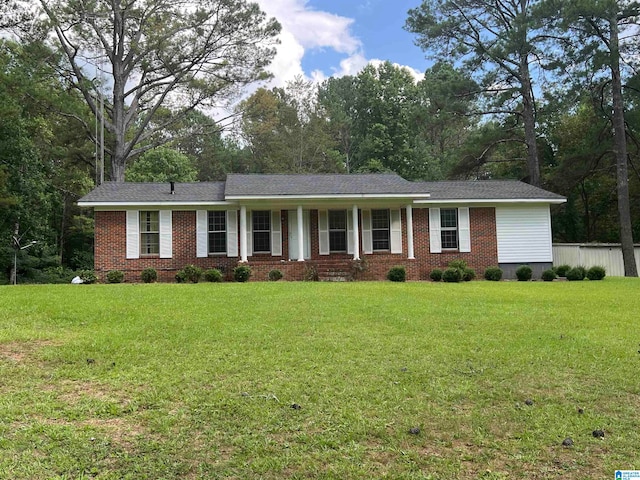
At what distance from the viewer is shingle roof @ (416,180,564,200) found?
18109 mm

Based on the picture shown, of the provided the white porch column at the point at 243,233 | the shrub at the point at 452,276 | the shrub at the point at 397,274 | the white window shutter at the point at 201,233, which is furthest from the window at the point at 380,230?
the white window shutter at the point at 201,233

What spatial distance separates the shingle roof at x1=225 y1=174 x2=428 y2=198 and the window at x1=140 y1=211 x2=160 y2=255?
9.38 ft

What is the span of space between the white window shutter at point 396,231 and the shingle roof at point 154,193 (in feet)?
20.9

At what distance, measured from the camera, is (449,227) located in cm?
1828

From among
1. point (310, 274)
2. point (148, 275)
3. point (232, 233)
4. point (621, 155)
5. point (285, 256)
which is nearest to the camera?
point (148, 275)

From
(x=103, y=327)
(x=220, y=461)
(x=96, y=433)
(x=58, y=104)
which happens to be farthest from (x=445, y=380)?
(x=58, y=104)

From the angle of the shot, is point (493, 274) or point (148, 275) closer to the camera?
point (148, 275)

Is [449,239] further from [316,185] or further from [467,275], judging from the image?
[316,185]

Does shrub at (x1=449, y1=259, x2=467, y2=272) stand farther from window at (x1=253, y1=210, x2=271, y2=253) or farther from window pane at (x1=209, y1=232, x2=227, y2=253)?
window pane at (x1=209, y1=232, x2=227, y2=253)

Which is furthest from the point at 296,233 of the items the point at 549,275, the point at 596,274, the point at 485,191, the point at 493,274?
the point at 596,274

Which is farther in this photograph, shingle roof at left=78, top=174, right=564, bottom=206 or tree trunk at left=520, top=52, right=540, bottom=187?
tree trunk at left=520, top=52, right=540, bottom=187

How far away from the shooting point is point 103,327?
6.65 m

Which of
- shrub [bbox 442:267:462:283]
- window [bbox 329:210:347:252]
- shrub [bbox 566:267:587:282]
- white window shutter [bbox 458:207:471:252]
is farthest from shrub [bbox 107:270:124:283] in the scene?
shrub [bbox 566:267:587:282]

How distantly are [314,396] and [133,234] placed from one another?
14452 millimetres
